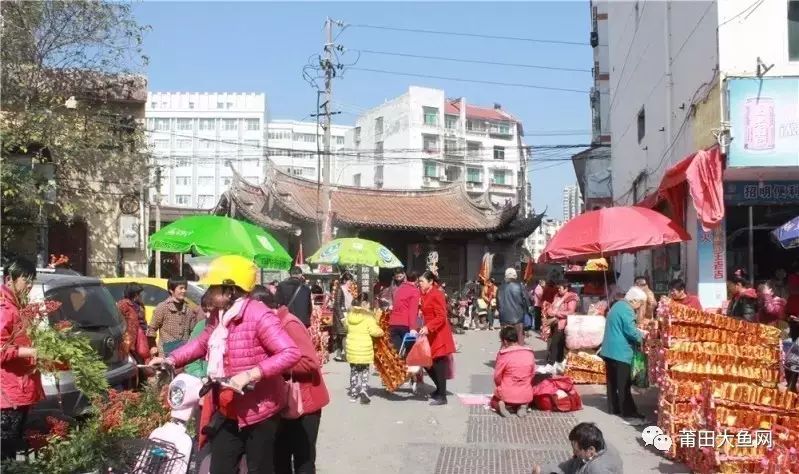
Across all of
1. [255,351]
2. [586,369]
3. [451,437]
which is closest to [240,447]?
[255,351]

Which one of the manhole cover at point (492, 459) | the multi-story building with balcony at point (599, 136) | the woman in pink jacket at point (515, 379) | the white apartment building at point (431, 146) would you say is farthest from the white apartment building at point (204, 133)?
the manhole cover at point (492, 459)

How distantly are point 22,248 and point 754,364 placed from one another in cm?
1716

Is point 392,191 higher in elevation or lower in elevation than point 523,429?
higher

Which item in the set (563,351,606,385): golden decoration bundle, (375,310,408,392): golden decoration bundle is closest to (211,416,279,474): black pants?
(375,310,408,392): golden decoration bundle

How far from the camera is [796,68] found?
401 inches

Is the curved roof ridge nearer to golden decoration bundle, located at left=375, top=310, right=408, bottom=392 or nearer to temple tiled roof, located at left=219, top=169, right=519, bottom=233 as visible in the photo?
temple tiled roof, located at left=219, top=169, right=519, bottom=233

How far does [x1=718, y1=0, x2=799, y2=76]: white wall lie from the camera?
10273mm

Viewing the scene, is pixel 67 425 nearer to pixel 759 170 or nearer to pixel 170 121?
pixel 759 170

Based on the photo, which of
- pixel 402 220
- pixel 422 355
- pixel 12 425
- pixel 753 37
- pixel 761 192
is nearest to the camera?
pixel 12 425

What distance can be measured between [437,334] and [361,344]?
3.12 feet

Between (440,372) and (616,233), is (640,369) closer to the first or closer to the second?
(616,233)

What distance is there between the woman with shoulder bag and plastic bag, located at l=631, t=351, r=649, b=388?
4856 millimetres

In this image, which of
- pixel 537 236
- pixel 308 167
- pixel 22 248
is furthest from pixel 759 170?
pixel 537 236

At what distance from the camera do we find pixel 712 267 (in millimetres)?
10961
